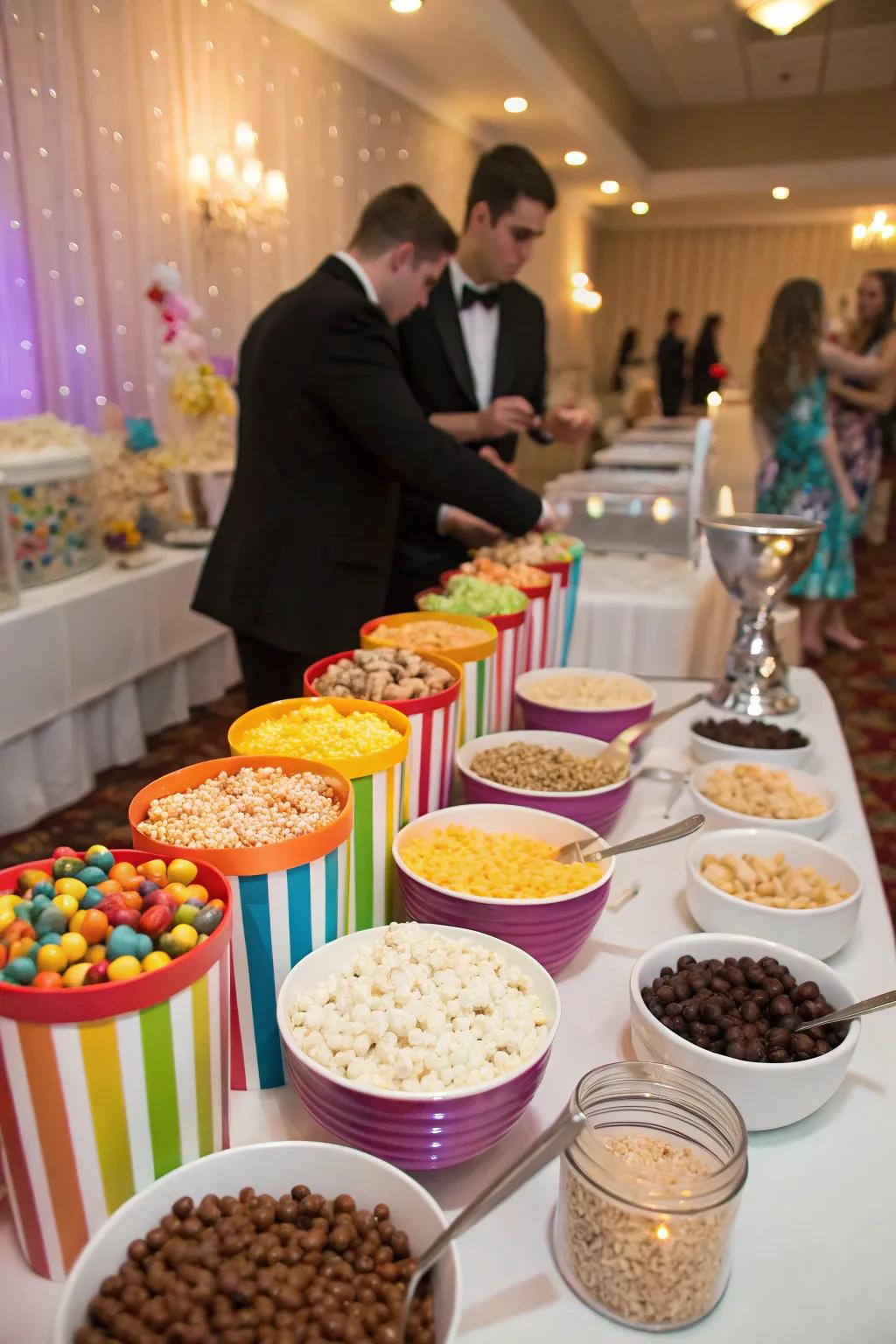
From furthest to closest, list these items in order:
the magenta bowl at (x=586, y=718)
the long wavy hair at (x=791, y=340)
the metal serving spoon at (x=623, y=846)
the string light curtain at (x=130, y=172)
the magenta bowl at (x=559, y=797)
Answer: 1. the long wavy hair at (x=791, y=340)
2. the string light curtain at (x=130, y=172)
3. the magenta bowl at (x=586, y=718)
4. the magenta bowl at (x=559, y=797)
5. the metal serving spoon at (x=623, y=846)

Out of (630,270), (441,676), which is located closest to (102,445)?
(441,676)

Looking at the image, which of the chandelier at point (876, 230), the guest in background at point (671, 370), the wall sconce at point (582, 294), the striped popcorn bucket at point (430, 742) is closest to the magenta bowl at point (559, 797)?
A: the striped popcorn bucket at point (430, 742)

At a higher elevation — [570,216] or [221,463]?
[570,216]

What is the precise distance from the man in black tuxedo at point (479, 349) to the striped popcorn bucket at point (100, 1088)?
1609 mm

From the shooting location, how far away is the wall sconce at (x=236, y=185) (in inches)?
166

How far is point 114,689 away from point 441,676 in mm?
2411

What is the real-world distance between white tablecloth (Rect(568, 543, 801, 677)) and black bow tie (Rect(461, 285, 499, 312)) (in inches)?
29.9

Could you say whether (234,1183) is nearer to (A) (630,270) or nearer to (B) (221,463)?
(B) (221,463)

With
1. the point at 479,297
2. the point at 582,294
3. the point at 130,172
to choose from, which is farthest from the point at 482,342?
the point at 582,294

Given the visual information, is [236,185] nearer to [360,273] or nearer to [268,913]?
[360,273]

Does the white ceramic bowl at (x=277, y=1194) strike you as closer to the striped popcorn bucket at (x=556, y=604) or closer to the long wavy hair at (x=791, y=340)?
the striped popcorn bucket at (x=556, y=604)

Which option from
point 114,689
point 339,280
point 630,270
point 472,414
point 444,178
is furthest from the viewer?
point 630,270

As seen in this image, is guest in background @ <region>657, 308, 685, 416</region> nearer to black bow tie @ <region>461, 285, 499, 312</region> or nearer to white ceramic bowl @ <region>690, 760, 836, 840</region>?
black bow tie @ <region>461, 285, 499, 312</region>

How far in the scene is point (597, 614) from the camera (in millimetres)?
2416
